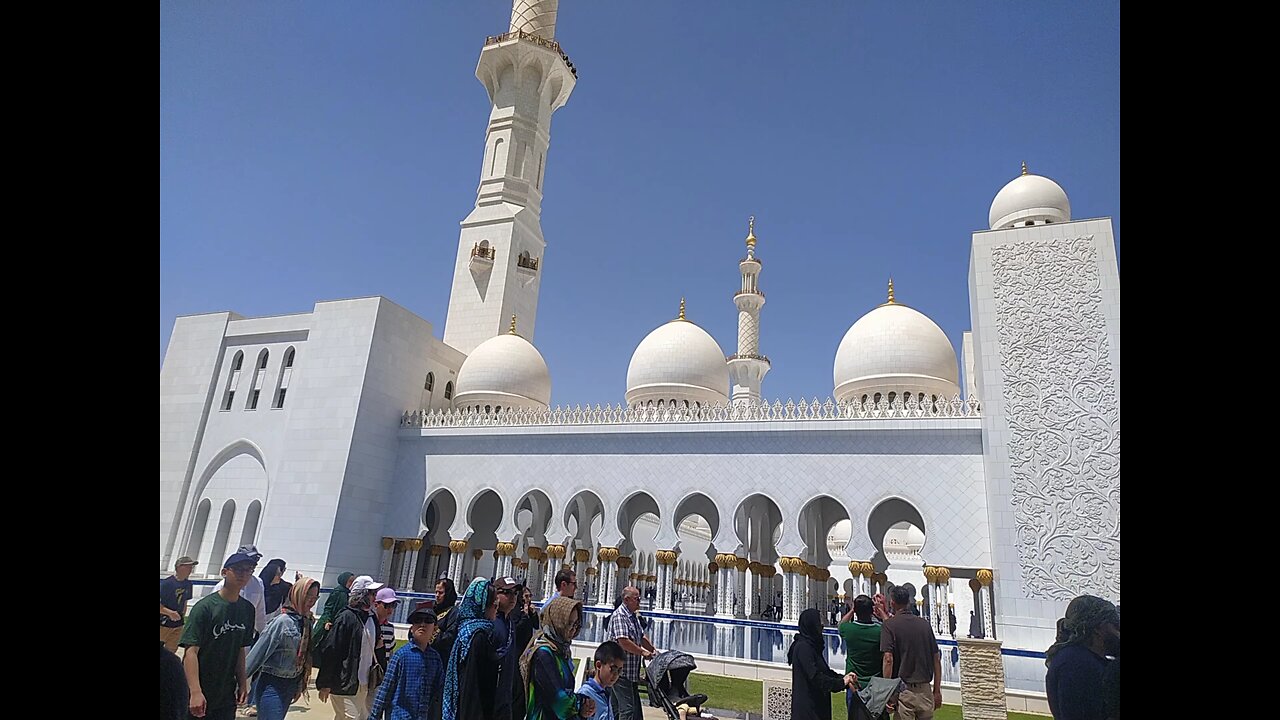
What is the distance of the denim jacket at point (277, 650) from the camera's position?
4480 millimetres

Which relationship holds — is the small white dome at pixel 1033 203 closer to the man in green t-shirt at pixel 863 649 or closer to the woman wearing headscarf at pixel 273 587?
the man in green t-shirt at pixel 863 649

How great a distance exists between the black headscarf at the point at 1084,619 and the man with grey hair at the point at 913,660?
1.14 meters

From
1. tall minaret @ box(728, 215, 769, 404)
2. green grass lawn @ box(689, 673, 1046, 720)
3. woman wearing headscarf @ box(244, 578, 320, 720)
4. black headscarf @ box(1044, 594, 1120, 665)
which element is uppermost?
tall minaret @ box(728, 215, 769, 404)

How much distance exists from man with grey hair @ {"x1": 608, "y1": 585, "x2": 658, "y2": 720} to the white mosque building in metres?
6.63

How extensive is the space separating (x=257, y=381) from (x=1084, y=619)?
16.0 metres

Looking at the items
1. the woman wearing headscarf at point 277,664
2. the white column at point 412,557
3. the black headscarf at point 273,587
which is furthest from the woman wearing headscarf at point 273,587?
the white column at point 412,557

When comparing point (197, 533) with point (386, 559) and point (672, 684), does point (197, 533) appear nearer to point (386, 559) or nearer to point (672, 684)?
point (386, 559)

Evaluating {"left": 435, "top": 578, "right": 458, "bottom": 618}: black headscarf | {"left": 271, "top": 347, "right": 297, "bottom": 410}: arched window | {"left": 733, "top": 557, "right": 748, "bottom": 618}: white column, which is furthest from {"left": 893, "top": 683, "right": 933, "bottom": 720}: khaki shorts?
{"left": 271, "top": 347, "right": 297, "bottom": 410}: arched window

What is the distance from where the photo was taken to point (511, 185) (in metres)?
20.4

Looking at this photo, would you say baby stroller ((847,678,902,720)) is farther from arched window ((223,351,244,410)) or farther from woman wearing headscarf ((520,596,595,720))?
arched window ((223,351,244,410))

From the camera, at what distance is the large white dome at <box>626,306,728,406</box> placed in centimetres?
1585
